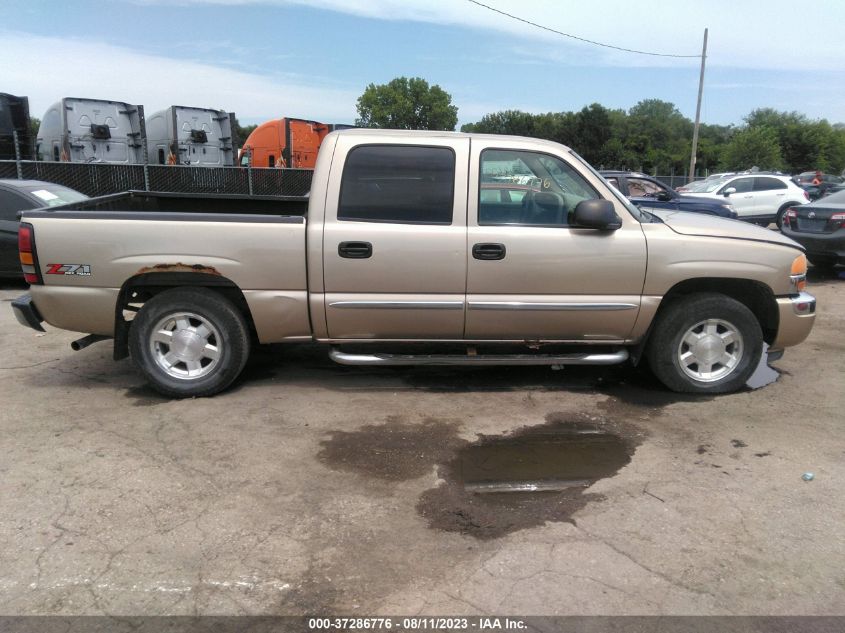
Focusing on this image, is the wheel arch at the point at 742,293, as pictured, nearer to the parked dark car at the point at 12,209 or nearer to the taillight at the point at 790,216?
the taillight at the point at 790,216

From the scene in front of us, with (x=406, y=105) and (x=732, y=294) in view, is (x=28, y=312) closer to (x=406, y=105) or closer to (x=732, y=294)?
(x=732, y=294)

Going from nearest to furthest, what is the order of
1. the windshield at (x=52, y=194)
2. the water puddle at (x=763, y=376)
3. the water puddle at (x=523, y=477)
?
the water puddle at (x=523, y=477), the water puddle at (x=763, y=376), the windshield at (x=52, y=194)

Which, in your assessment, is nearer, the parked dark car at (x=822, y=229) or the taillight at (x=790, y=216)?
the parked dark car at (x=822, y=229)

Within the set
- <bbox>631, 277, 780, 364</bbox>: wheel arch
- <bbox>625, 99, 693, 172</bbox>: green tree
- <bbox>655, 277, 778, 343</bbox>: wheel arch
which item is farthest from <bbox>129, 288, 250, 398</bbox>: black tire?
<bbox>625, 99, 693, 172</bbox>: green tree

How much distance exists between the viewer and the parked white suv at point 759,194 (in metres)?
17.8

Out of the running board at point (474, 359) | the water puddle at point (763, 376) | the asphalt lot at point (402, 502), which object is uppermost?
the running board at point (474, 359)

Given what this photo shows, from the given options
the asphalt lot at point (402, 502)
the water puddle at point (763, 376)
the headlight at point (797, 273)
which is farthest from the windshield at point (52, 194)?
the headlight at point (797, 273)

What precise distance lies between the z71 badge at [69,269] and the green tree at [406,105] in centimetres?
9260

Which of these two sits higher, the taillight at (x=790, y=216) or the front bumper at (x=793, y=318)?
the taillight at (x=790, y=216)

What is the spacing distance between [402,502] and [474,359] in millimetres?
1573

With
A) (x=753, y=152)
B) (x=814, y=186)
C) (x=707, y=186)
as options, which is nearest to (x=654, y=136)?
(x=753, y=152)

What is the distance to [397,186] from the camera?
4.92 metres

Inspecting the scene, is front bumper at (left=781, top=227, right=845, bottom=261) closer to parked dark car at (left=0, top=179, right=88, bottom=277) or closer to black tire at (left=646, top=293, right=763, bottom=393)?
black tire at (left=646, top=293, right=763, bottom=393)

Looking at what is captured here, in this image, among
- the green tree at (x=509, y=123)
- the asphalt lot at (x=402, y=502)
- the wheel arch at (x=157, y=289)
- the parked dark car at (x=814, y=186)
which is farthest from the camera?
the green tree at (x=509, y=123)
